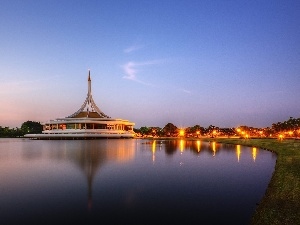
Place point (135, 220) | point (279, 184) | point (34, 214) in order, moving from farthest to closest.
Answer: point (279, 184)
point (34, 214)
point (135, 220)

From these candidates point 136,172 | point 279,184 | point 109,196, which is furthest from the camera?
point 136,172

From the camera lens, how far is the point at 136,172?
82.0 feet

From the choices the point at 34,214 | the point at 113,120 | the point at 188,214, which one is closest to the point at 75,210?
the point at 34,214

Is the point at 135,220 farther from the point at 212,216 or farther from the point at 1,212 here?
the point at 1,212

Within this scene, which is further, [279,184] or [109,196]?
[279,184]

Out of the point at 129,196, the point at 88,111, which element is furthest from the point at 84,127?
the point at 129,196

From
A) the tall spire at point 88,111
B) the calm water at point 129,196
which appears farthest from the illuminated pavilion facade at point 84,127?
the calm water at point 129,196

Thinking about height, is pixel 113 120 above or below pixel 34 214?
above

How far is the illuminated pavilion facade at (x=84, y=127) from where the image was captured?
382ft

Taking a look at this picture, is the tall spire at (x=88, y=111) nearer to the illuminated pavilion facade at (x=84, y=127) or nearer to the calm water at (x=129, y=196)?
the illuminated pavilion facade at (x=84, y=127)

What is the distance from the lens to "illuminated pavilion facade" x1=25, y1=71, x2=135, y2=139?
382 ft

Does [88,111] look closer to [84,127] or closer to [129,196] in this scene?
[84,127]

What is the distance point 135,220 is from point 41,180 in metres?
11.9

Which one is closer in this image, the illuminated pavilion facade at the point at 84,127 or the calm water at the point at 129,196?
the calm water at the point at 129,196
